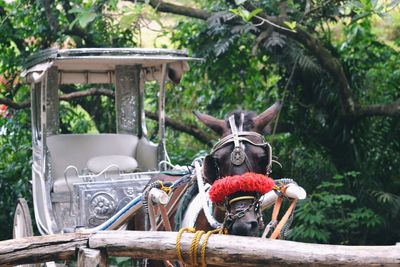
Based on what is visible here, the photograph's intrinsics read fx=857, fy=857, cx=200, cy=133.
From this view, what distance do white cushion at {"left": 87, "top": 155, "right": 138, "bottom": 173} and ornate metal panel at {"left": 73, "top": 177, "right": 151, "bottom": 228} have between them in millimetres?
628

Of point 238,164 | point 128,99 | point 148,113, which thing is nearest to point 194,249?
point 238,164

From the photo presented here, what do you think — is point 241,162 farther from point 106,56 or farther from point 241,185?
point 106,56

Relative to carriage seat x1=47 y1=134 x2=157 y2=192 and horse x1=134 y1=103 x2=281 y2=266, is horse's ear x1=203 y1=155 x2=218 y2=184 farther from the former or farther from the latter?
carriage seat x1=47 y1=134 x2=157 y2=192

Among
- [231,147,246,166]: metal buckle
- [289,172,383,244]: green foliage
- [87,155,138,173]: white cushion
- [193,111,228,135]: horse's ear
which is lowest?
[289,172,383,244]: green foliage

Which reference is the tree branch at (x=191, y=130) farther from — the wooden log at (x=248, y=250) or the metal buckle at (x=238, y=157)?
the wooden log at (x=248, y=250)

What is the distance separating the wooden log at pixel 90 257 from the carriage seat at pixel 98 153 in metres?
3.04

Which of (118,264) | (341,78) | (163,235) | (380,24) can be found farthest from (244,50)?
(163,235)

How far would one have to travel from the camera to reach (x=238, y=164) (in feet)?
14.3

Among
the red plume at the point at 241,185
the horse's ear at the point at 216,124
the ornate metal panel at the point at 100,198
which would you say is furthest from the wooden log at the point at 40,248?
the ornate metal panel at the point at 100,198

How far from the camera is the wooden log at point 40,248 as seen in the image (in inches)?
A: 159

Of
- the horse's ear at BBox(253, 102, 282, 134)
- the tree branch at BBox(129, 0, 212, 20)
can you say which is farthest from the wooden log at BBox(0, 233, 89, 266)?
the tree branch at BBox(129, 0, 212, 20)

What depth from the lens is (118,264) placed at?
9539 millimetres

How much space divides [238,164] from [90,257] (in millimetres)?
883

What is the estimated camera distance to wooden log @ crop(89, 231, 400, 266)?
3.76 metres
